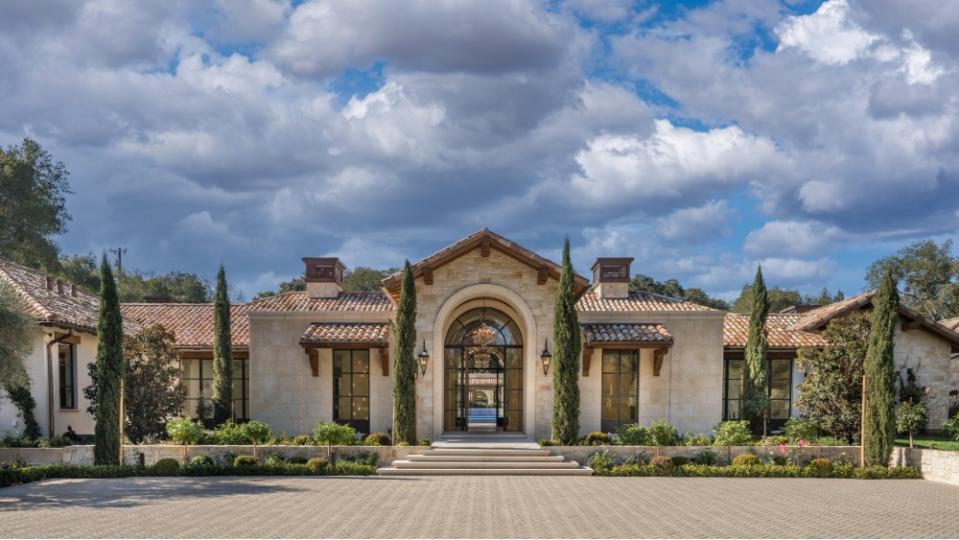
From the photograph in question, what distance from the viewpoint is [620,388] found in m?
23.8

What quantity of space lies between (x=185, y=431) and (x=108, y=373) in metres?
2.56

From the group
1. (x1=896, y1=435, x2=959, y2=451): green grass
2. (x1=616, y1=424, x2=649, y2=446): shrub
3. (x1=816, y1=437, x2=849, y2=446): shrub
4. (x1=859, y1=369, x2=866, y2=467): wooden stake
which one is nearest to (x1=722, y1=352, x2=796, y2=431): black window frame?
(x1=896, y1=435, x2=959, y2=451): green grass

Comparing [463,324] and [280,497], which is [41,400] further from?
[463,324]

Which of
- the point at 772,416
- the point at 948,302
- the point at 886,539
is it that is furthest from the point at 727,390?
the point at 948,302

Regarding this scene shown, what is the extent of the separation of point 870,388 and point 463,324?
1213 centimetres

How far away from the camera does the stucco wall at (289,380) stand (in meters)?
23.5

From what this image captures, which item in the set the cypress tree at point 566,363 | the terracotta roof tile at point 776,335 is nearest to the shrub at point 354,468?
the cypress tree at point 566,363

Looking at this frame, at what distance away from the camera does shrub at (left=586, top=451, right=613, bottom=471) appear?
19.2m

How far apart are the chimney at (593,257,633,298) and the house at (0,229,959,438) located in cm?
4

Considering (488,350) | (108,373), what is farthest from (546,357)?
(108,373)

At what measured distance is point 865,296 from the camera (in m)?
26.3

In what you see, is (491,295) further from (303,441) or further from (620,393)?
(303,441)

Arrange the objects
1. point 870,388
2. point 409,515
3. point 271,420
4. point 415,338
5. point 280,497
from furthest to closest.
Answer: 1. point 271,420
2. point 415,338
3. point 870,388
4. point 280,497
5. point 409,515

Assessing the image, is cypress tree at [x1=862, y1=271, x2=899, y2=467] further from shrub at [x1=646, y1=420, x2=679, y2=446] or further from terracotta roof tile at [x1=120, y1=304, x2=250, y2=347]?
terracotta roof tile at [x1=120, y1=304, x2=250, y2=347]
